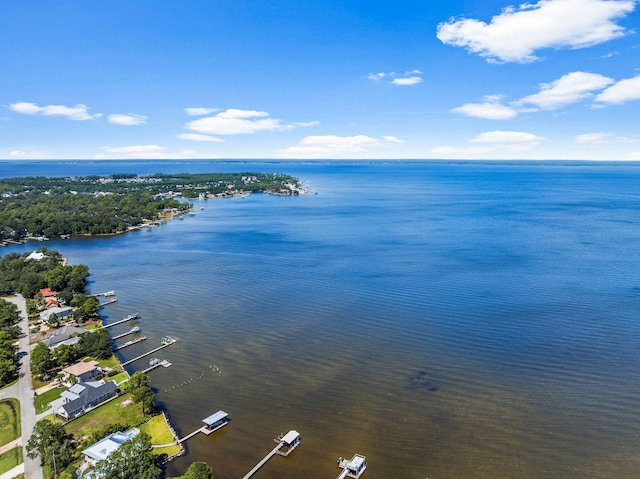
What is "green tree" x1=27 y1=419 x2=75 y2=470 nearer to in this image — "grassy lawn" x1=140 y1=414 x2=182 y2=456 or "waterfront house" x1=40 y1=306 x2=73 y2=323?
"grassy lawn" x1=140 y1=414 x2=182 y2=456

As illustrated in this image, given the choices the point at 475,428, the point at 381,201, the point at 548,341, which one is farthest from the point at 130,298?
the point at 381,201

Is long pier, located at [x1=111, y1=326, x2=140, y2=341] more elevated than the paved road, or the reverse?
long pier, located at [x1=111, y1=326, x2=140, y2=341]

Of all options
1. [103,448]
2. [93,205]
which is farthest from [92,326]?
[93,205]

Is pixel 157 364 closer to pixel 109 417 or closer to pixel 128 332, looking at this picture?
pixel 109 417

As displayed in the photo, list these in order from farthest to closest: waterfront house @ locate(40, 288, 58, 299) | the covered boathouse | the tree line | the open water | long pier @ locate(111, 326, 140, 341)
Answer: the tree line, waterfront house @ locate(40, 288, 58, 299), long pier @ locate(111, 326, 140, 341), the covered boathouse, the open water

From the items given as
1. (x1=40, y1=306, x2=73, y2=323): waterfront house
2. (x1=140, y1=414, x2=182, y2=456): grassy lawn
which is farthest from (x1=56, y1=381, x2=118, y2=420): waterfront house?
(x1=40, y1=306, x2=73, y2=323): waterfront house

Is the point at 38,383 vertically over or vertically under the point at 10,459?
over

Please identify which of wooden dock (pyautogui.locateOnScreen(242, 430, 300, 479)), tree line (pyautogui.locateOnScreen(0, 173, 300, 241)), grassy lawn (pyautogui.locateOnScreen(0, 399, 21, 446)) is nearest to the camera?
wooden dock (pyautogui.locateOnScreen(242, 430, 300, 479))

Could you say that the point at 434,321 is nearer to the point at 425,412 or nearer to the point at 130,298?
the point at 425,412
